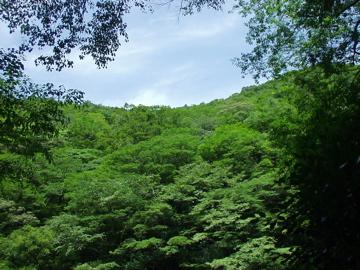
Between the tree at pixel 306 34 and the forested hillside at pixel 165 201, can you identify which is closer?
the tree at pixel 306 34

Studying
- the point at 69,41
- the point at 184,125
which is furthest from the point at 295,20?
the point at 184,125

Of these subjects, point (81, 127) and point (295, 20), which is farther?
point (81, 127)

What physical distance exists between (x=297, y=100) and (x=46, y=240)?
13.9 m

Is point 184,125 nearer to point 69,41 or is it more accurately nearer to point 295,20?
point 295,20

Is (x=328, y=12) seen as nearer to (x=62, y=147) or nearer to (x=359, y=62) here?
(x=359, y=62)

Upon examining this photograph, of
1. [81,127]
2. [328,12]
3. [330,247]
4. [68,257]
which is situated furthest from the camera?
[81,127]

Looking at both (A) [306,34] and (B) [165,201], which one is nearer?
(A) [306,34]

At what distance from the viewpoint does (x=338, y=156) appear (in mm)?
2576

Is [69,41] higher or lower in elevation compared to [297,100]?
higher

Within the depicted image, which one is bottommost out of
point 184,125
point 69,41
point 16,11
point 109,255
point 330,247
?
point 109,255

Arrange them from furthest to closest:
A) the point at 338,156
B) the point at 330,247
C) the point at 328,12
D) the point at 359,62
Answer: the point at 359,62, the point at 328,12, the point at 338,156, the point at 330,247

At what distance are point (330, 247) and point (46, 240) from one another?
18.6 meters

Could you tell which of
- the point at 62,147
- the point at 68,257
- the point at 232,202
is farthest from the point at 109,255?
the point at 62,147

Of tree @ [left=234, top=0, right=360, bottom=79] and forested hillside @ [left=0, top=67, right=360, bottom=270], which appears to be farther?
forested hillside @ [left=0, top=67, right=360, bottom=270]
